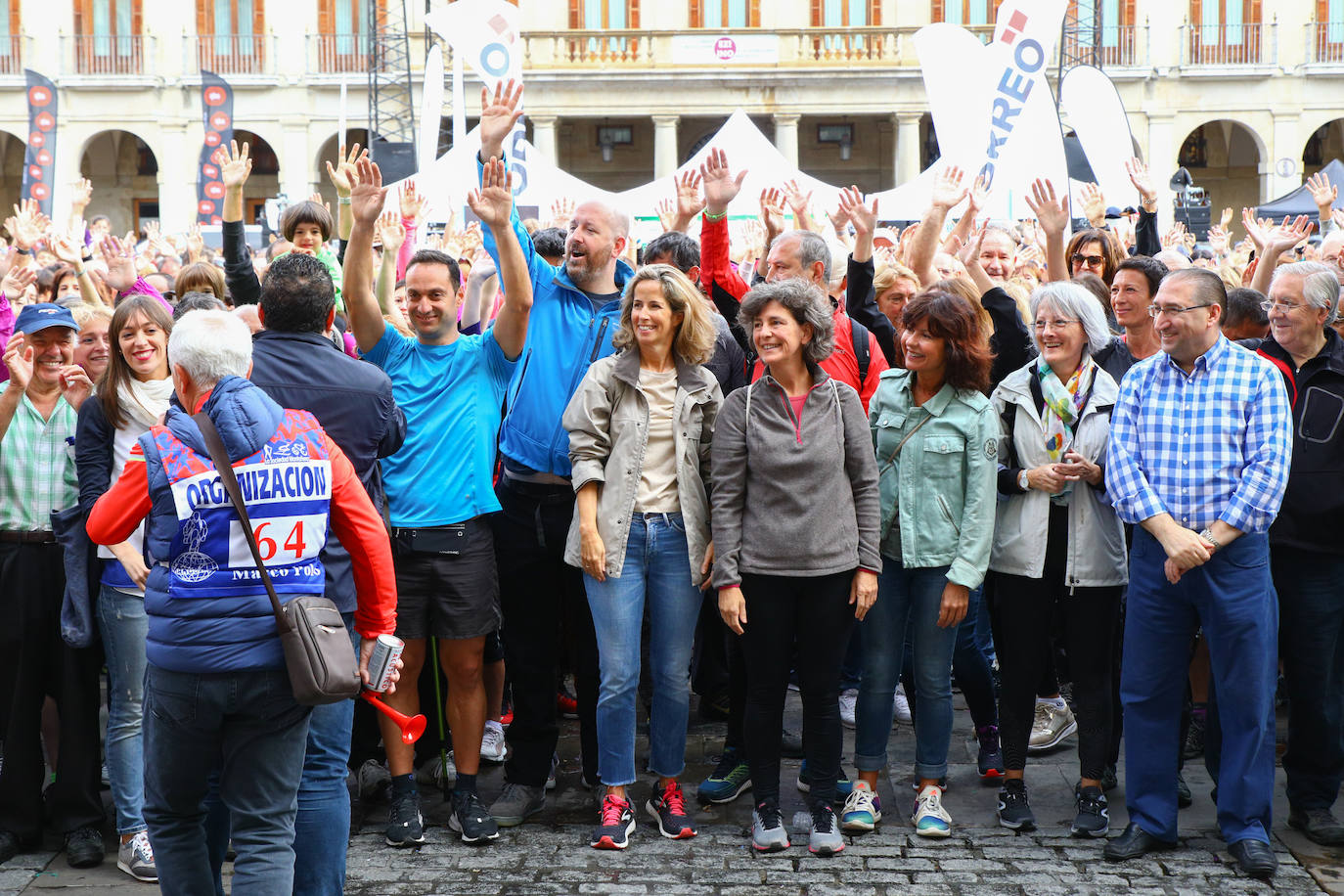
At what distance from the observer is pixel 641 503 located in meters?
4.73

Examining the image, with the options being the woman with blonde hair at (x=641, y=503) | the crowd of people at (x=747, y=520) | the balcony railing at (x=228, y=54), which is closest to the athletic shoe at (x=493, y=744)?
the crowd of people at (x=747, y=520)

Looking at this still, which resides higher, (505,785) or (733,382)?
(733,382)

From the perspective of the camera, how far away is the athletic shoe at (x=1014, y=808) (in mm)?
4844

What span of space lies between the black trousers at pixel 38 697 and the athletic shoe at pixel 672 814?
1.92 metres

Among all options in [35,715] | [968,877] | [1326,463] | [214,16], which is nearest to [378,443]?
[35,715]

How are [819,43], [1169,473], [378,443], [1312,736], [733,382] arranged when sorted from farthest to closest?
[819,43] < [733,382] < [1312,736] < [1169,473] < [378,443]

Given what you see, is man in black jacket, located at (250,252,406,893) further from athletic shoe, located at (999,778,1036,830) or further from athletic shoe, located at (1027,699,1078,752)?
athletic shoe, located at (1027,699,1078,752)

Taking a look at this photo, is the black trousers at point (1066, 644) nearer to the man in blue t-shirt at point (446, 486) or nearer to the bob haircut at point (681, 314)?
the bob haircut at point (681, 314)

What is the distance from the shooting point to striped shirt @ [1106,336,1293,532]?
439 cm

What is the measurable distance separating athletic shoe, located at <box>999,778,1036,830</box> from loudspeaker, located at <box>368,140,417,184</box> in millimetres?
11491

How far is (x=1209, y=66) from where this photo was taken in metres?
34.7

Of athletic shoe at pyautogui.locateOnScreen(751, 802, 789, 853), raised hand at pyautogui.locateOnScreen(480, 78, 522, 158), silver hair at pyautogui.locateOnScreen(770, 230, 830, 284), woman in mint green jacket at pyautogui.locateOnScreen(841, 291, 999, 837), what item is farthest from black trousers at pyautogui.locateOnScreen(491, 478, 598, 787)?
silver hair at pyautogui.locateOnScreen(770, 230, 830, 284)

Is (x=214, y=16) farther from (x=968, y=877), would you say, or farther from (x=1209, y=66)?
(x=968, y=877)

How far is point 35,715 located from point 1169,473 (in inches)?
155
